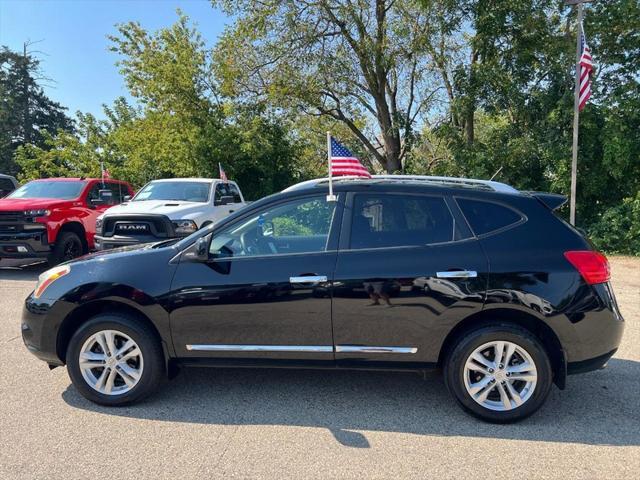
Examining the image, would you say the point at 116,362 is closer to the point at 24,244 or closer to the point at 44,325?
the point at 44,325

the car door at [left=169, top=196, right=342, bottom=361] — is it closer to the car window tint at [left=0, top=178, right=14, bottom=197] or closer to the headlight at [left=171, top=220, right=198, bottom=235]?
the headlight at [left=171, top=220, right=198, bottom=235]

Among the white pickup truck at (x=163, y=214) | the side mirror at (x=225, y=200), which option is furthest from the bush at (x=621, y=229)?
the white pickup truck at (x=163, y=214)

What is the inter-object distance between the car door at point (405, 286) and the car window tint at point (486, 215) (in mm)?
67

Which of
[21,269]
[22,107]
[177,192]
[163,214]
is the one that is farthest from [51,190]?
[22,107]

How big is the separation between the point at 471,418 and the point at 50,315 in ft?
11.0

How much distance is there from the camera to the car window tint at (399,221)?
12.1 ft

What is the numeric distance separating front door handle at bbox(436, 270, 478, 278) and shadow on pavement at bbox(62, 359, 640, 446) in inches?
42.8

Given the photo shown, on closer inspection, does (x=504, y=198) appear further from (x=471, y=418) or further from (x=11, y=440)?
(x=11, y=440)

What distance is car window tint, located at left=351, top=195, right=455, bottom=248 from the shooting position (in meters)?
3.68

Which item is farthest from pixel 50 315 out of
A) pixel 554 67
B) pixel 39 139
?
pixel 39 139

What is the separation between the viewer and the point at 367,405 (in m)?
3.87

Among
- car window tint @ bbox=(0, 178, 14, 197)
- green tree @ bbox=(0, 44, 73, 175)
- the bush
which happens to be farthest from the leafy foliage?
green tree @ bbox=(0, 44, 73, 175)

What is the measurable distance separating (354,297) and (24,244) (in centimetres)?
805

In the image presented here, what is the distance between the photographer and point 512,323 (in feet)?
11.8
